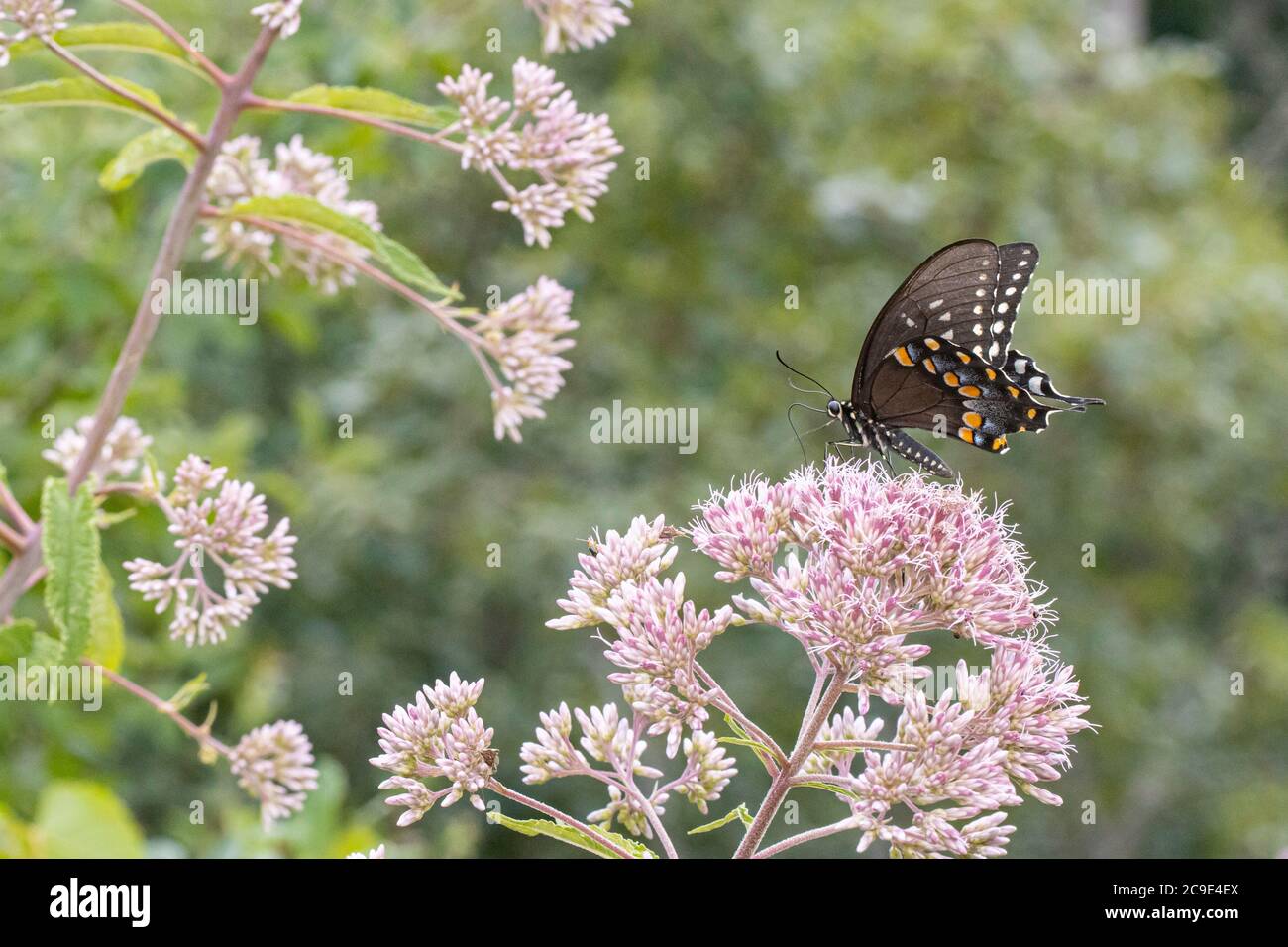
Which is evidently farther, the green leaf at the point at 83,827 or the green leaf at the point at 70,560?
the green leaf at the point at 83,827

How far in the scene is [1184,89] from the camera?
10.2m

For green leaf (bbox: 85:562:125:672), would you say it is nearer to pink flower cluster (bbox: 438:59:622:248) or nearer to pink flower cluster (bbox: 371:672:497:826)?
pink flower cluster (bbox: 371:672:497:826)

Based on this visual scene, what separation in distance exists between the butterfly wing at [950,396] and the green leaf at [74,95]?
5.45 feet

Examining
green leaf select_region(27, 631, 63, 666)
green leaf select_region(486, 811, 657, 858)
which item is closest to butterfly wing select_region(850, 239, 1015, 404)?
green leaf select_region(486, 811, 657, 858)

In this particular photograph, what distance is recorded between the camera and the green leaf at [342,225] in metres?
1.99

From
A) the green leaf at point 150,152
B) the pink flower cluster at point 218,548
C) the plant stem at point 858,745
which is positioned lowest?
the plant stem at point 858,745

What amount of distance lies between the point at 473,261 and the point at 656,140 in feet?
4.94

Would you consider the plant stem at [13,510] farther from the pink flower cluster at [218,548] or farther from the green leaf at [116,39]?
the green leaf at [116,39]

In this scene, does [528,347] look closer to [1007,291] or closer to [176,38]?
[176,38]

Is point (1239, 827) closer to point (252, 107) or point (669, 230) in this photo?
point (669, 230)

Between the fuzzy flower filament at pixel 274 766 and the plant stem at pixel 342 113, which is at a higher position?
the plant stem at pixel 342 113

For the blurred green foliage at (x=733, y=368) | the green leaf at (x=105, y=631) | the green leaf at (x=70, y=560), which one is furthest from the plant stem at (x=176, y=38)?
the blurred green foliage at (x=733, y=368)

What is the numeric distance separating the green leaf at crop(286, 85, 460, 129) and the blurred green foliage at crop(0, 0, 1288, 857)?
188 centimetres

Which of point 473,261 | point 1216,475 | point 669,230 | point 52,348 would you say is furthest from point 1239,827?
point 52,348
